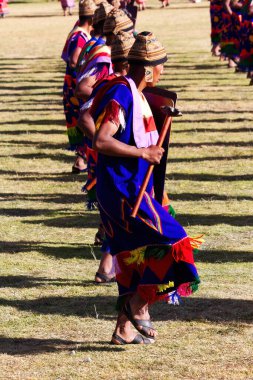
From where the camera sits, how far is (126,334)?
232 inches

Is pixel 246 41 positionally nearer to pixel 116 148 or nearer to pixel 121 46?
pixel 121 46

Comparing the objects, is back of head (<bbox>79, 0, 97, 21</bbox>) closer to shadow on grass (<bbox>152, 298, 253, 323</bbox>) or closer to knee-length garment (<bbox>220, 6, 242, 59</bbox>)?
shadow on grass (<bbox>152, 298, 253, 323</bbox>)

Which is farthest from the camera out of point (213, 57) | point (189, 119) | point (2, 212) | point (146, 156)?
point (213, 57)

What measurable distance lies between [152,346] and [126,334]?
0.51ft

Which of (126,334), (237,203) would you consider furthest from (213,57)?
(126,334)

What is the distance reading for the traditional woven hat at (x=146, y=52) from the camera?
5.72 metres

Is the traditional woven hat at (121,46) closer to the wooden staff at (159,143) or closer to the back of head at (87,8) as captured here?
the wooden staff at (159,143)

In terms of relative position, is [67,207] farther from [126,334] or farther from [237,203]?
[126,334]

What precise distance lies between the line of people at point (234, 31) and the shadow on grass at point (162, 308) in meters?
10.1

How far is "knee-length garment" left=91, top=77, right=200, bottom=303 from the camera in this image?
5.58 m

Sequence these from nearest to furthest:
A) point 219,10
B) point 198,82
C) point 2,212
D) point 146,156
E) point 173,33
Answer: point 146,156
point 2,212
point 198,82
point 219,10
point 173,33

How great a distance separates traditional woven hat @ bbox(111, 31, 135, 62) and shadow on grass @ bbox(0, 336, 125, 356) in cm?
163

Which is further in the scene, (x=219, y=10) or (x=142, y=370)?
(x=219, y=10)

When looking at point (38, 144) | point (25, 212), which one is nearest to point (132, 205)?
point (25, 212)
